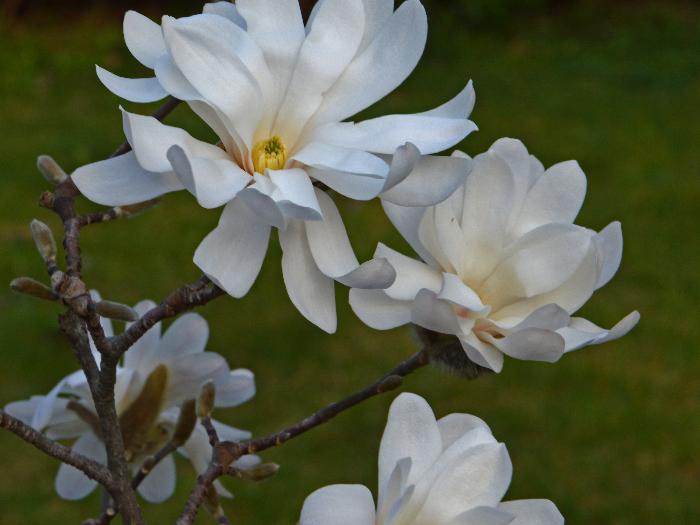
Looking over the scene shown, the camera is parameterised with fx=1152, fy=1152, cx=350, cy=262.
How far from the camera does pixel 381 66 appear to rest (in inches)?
21.6

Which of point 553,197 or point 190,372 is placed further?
point 190,372

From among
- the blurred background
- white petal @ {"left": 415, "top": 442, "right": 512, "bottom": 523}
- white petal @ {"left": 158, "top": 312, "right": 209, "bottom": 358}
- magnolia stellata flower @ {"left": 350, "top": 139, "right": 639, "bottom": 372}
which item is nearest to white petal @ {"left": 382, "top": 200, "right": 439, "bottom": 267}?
magnolia stellata flower @ {"left": 350, "top": 139, "right": 639, "bottom": 372}

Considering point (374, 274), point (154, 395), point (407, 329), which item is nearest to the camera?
point (374, 274)

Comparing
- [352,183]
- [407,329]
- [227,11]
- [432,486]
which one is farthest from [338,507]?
[407,329]

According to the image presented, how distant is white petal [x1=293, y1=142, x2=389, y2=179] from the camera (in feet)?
1.60

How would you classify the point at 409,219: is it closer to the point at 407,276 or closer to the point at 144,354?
the point at 407,276

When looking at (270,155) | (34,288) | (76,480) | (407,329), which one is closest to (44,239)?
(34,288)

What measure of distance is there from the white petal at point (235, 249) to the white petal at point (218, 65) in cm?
5

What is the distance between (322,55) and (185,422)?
227mm

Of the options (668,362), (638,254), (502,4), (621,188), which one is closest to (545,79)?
(502,4)

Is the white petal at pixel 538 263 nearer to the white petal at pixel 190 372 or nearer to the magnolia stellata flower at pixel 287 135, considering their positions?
the magnolia stellata flower at pixel 287 135

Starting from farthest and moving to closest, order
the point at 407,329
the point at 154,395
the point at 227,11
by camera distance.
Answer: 1. the point at 407,329
2. the point at 154,395
3. the point at 227,11

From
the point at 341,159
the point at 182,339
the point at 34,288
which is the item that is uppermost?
the point at 341,159

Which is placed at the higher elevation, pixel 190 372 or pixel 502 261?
pixel 502 261
